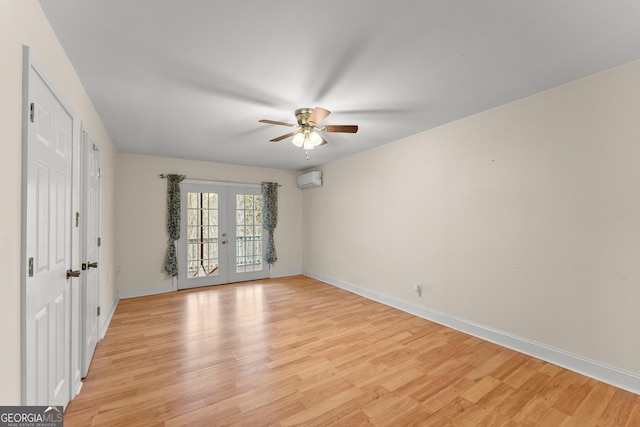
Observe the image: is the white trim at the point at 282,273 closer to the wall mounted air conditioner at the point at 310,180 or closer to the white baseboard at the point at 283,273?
the white baseboard at the point at 283,273

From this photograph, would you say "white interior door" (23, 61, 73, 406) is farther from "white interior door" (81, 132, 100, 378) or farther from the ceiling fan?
→ the ceiling fan

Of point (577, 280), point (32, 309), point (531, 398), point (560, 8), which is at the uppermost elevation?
point (560, 8)

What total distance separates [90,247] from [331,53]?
110 inches

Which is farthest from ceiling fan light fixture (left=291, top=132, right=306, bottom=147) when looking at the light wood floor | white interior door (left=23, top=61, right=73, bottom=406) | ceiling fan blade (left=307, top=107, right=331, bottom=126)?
the light wood floor

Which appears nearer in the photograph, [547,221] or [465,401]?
[465,401]

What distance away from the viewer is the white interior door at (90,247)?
2242mm

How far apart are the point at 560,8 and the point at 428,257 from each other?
2.76 m

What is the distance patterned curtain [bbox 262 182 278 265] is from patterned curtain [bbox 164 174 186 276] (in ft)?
5.72

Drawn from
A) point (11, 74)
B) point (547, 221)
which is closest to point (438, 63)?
point (547, 221)

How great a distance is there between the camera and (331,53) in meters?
1.87

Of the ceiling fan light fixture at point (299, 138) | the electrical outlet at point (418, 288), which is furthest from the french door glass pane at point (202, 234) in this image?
the electrical outlet at point (418, 288)

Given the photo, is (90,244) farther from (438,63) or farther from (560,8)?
(560,8)

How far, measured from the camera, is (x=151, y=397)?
1.99 meters

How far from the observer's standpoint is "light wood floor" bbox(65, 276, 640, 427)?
5.96 feet
